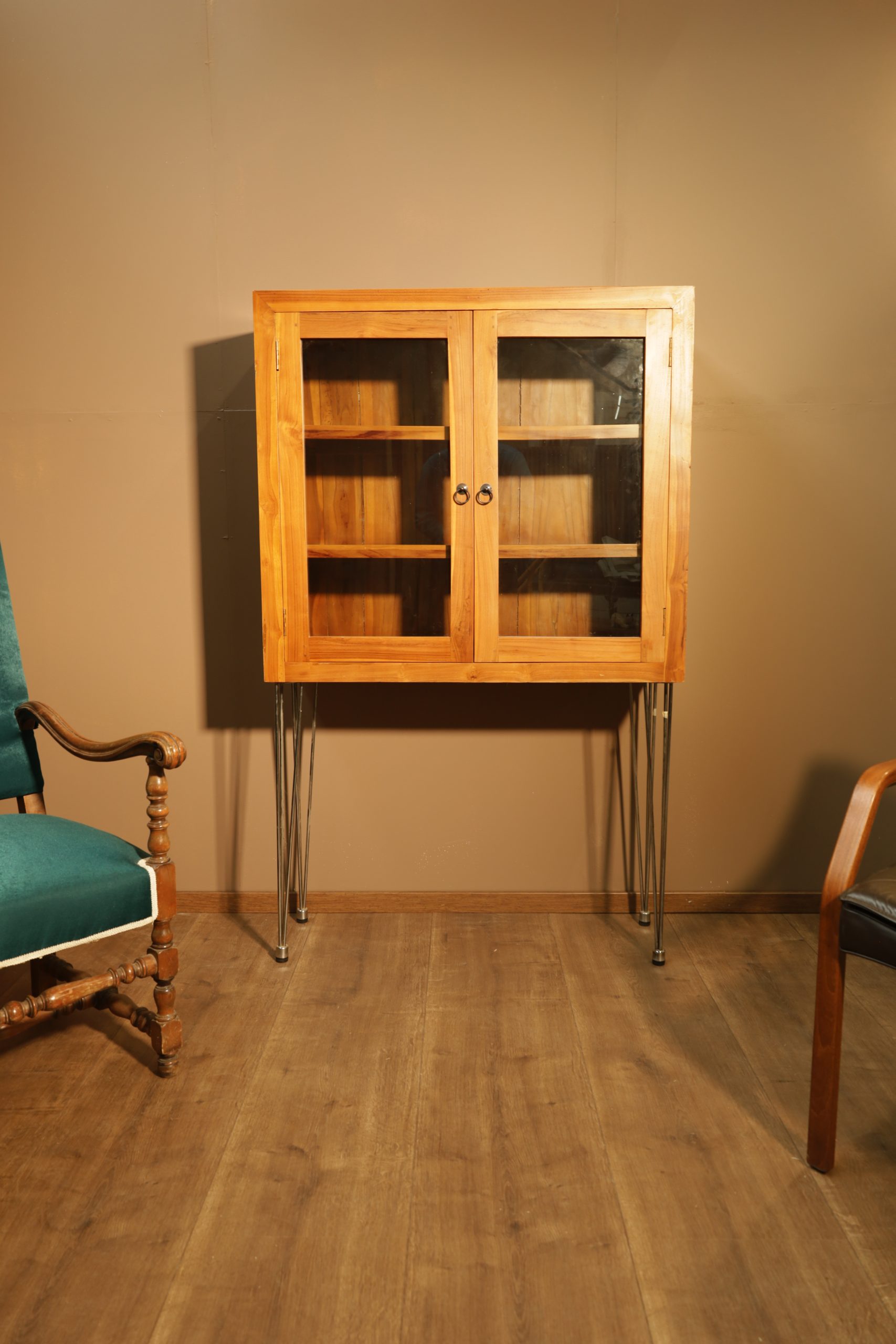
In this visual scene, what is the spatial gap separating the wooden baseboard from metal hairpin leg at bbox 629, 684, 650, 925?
61 mm

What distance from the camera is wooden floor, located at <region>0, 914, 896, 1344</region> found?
131cm

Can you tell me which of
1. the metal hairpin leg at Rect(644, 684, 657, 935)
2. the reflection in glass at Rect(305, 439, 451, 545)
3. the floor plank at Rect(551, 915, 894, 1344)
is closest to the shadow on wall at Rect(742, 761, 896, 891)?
the metal hairpin leg at Rect(644, 684, 657, 935)

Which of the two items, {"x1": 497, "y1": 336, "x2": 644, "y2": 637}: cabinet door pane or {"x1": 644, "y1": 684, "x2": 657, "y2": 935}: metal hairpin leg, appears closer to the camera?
{"x1": 497, "y1": 336, "x2": 644, "y2": 637}: cabinet door pane

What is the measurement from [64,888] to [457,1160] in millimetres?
850

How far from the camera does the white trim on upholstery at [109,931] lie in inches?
64.5

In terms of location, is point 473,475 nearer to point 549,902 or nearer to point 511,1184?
point 549,902

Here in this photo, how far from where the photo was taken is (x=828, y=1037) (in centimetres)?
158

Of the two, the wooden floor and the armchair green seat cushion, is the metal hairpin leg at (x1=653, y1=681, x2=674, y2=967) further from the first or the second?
the armchair green seat cushion

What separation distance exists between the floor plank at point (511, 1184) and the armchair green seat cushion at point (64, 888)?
692 millimetres

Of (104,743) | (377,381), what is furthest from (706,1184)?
(377,381)

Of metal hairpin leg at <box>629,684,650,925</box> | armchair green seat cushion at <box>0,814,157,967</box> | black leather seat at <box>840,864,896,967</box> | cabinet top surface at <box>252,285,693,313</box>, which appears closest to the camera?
black leather seat at <box>840,864,896,967</box>

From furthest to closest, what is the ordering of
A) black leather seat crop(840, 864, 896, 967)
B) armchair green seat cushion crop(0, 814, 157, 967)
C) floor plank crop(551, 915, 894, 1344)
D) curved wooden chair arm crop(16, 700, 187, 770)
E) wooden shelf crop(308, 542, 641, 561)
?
wooden shelf crop(308, 542, 641, 561) < curved wooden chair arm crop(16, 700, 187, 770) < armchair green seat cushion crop(0, 814, 157, 967) < black leather seat crop(840, 864, 896, 967) < floor plank crop(551, 915, 894, 1344)

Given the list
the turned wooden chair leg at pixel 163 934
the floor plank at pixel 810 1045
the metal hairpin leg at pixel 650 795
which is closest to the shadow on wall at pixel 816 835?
the floor plank at pixel 810 1045

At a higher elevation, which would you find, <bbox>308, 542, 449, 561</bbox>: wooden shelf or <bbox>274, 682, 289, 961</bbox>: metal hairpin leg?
<bbox>308, 542, 449, 561</bbox>: wooden shelf
